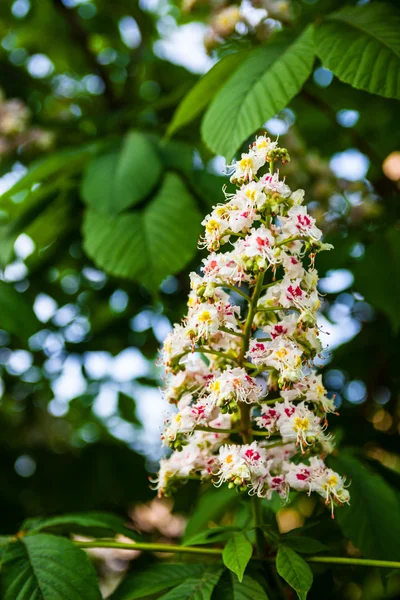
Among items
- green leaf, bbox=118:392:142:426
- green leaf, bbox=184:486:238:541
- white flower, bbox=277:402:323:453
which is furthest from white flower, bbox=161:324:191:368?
green leaf, bbox=118:392:142:426

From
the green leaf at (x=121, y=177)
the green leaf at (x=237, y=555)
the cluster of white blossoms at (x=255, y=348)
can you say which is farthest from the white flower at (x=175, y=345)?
the green leaf at (x=121, y=177)

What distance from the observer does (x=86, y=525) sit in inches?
54.7

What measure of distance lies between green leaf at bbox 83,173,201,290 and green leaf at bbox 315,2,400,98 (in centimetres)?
63

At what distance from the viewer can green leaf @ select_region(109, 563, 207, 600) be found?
1.20 m

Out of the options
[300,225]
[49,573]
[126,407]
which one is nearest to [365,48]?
[300,225]

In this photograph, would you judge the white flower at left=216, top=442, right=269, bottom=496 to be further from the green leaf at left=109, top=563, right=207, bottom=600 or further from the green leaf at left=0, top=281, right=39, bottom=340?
the green leaf at left=0, top=281, right=39, bottom=340

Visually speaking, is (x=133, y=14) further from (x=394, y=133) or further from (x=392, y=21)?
(x=392, y=21)

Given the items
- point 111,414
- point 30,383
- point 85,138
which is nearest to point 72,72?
point 85,138

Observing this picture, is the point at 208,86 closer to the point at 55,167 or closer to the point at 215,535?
the point at 55,167

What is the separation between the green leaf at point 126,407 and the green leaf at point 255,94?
231 centimetres

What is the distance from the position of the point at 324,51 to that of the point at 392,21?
22 centimetres

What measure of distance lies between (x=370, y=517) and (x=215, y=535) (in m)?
0.36

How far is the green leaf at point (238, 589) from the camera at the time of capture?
1072mm

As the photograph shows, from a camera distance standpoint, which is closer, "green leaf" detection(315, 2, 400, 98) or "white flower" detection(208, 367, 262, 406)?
"white flower" detection(208, 367, 262, 406)
